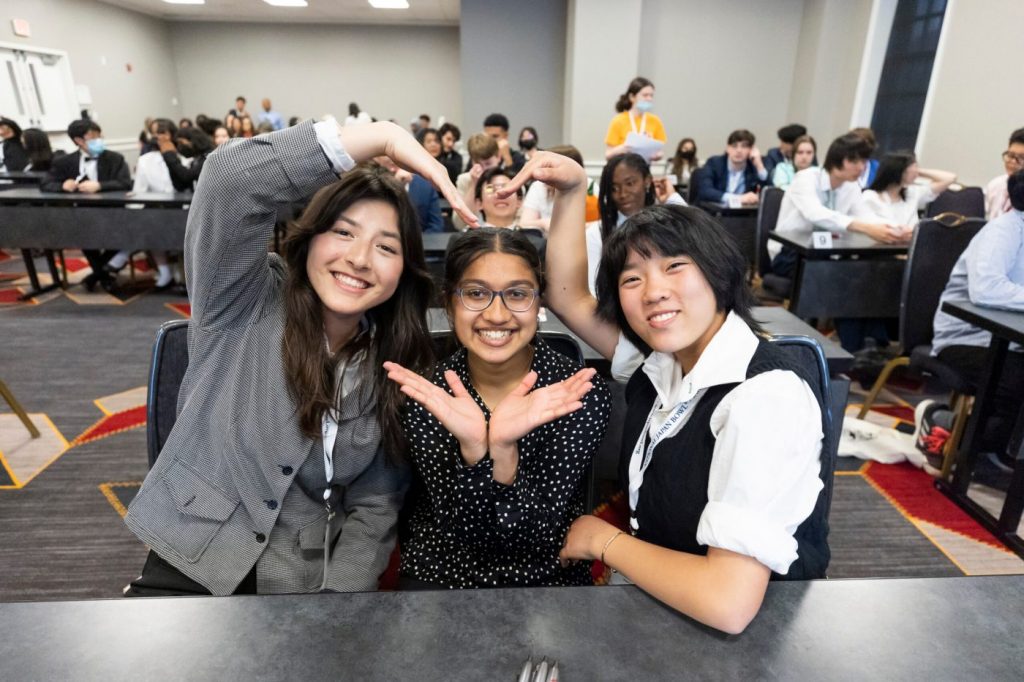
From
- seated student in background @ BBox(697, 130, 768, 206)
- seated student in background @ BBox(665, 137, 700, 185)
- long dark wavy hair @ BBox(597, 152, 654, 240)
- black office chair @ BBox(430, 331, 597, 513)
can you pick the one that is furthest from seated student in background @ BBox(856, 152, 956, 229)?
black office chair @ BBox(430, 331, 597, 513)

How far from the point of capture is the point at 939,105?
211 inches

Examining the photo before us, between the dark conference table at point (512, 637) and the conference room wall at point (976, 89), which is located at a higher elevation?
the conference room wall at point (976, 89)

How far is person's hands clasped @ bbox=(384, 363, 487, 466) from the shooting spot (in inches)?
37.3

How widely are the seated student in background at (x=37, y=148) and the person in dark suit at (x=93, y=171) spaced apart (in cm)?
155

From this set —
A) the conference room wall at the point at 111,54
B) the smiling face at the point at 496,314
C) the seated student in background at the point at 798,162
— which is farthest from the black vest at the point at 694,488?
the conference room wall at the point at 111,54

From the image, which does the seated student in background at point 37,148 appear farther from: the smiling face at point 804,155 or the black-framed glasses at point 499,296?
the smiling face at point 804,155

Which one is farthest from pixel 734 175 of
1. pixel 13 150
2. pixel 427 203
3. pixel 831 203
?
pixel 13 150

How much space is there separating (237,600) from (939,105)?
263 inches

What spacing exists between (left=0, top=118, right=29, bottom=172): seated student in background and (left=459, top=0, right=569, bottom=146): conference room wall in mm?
5743

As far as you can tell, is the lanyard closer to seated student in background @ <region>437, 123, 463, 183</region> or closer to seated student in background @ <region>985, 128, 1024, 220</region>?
seated student in background @ <region>437, 123, 463, 183</region>

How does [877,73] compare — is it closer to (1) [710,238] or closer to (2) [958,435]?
(2) [958,435]

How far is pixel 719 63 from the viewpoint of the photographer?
8008 mm

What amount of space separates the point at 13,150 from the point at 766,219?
8.05m

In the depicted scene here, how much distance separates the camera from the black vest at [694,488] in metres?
0.90
